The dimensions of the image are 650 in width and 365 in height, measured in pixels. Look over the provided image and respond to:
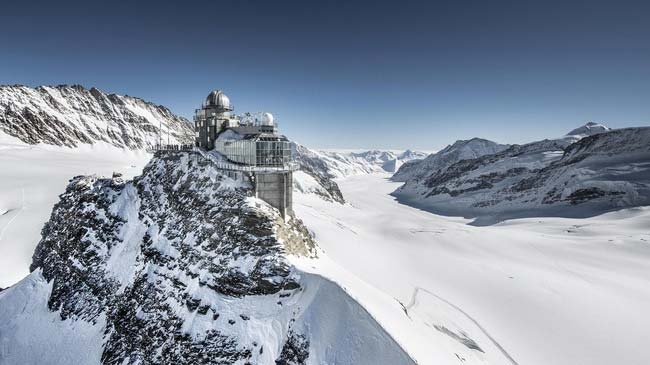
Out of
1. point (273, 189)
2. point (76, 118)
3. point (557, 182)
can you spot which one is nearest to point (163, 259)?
point (273, 189)

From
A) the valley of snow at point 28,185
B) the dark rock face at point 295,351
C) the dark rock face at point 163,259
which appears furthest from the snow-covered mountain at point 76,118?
the dark rock face at point 295,351

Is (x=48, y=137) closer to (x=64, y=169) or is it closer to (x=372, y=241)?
(x=64, y=169)

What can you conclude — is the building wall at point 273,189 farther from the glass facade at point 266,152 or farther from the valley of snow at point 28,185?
the valley of snow at point 28,185

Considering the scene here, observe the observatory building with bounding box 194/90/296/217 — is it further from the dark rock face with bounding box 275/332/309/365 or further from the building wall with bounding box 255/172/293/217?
the dark rock face with bounding box 275/332/309/365

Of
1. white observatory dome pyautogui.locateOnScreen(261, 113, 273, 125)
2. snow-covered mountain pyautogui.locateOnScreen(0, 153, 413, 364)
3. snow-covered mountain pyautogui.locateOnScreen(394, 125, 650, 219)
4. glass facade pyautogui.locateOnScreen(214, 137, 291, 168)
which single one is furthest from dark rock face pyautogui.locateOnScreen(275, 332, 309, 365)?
snow-covered mountain pyautogui.locateOnScreen(394, 125, 650, 219)

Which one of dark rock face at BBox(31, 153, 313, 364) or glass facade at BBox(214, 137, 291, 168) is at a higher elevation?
glass facade at BBox(214, 137, 291, 168)
